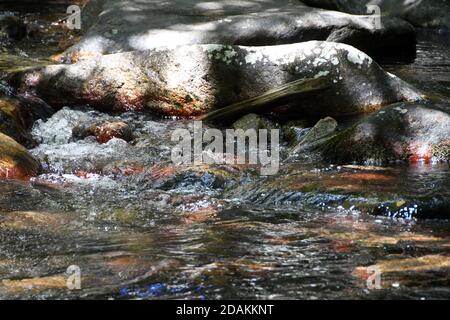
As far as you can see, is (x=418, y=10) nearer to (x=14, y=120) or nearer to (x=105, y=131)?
(x=105, y=131)

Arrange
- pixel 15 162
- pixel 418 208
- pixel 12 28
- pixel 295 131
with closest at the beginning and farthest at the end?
pixel 418 208
pixel 15 162
pixel 295 131
pixel 12 28

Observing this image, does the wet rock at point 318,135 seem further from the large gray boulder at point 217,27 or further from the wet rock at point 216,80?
the large gray boulder at point 217,27

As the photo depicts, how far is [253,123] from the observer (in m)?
7.45

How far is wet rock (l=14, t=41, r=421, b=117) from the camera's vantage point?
783cm

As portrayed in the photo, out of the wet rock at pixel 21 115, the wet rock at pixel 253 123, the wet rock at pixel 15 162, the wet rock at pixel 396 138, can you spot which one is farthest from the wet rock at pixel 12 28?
the wet rock at pixel 396 138

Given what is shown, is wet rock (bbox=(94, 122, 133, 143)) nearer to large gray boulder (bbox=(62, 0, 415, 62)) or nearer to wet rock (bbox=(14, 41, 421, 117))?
wet rock (bbox=(14, 41, 421, 117))


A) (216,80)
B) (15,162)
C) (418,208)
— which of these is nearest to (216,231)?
(418,208)

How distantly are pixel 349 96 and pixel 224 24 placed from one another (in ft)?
9.16

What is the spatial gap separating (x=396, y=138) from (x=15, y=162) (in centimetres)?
343

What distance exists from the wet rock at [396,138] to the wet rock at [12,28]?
747cm

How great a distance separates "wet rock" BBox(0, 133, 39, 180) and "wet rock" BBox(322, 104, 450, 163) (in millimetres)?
2685

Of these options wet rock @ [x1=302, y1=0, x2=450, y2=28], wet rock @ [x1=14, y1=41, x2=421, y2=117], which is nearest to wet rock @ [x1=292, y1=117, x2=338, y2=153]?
wet rock @ [x1=14, y1=41, x2=421, y2=117]

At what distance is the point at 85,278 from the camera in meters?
3.43
